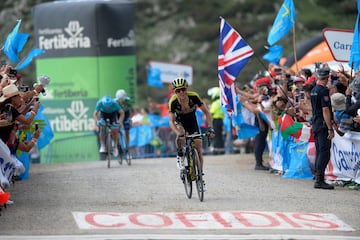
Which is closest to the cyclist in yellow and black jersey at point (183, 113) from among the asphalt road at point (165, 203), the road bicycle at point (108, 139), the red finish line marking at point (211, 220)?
the asphalt road at point (165, 203)

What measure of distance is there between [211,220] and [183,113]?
8.77ft

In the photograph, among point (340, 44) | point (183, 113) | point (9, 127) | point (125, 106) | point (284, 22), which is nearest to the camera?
point (183, 113)

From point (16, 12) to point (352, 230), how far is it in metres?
43.5

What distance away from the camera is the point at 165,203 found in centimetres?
1497

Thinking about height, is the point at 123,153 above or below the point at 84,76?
below

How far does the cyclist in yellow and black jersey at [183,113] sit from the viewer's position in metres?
15.3

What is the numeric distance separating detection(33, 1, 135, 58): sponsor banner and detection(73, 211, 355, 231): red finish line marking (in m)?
14.8

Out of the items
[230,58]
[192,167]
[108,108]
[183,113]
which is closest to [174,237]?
[192,167]

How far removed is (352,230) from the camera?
12.9 meters

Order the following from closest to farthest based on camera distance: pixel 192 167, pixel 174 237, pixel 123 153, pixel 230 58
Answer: pixel 174 237, pixel 192 167, pixel 230 58, pixel 123 153

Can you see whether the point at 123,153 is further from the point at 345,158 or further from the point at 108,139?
the point at 345,158

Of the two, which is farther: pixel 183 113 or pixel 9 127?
pixel 9 127

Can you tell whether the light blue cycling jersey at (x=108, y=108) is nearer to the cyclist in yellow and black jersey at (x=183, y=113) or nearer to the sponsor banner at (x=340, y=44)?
the sponsor banner at (x=340, y=44)

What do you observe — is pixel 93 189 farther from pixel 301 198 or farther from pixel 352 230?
pixel 352 230
